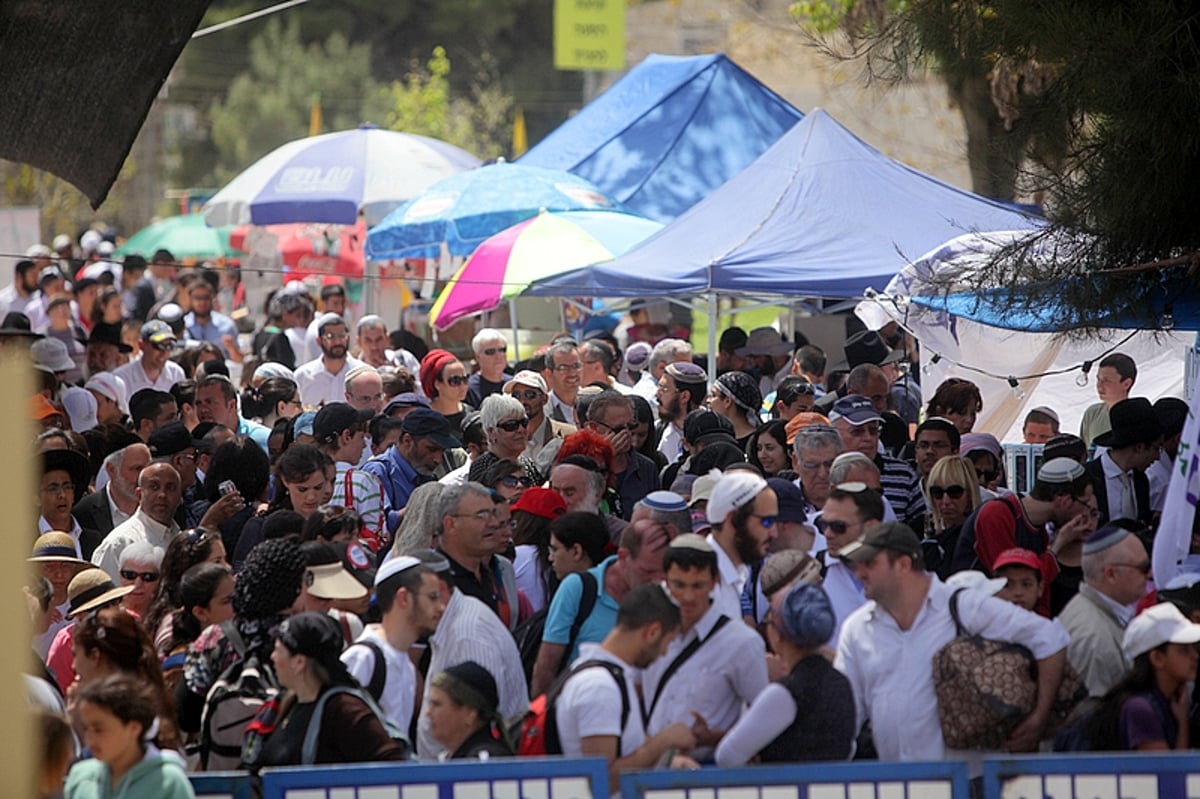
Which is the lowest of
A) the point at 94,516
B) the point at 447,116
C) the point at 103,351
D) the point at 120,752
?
the point at 120,752

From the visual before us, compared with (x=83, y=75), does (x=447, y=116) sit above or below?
above

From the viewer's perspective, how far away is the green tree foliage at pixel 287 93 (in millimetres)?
58844

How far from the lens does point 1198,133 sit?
20.8 ft

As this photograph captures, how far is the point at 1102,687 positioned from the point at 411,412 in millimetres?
4447

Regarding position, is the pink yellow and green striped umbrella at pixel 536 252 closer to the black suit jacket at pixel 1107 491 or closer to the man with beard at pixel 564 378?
the man with beard at pixel 564 378

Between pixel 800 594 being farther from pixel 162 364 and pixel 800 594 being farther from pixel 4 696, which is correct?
pixel 162 364

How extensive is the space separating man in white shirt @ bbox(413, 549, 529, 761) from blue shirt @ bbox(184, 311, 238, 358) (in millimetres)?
12472

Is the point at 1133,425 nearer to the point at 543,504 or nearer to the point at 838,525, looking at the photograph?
the point at 838,525

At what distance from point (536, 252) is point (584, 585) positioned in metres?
7.85

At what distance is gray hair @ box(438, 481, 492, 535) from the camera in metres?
6.46

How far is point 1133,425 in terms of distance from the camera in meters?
8.29

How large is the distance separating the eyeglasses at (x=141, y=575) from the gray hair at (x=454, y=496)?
49.9 inches

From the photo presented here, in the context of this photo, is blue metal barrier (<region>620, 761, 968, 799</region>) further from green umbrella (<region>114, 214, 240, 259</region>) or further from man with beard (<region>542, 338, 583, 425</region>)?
green umbrella (<region>114, 214, 240, 259</region>)

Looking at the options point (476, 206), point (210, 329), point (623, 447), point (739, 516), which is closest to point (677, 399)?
point (623, 447)
